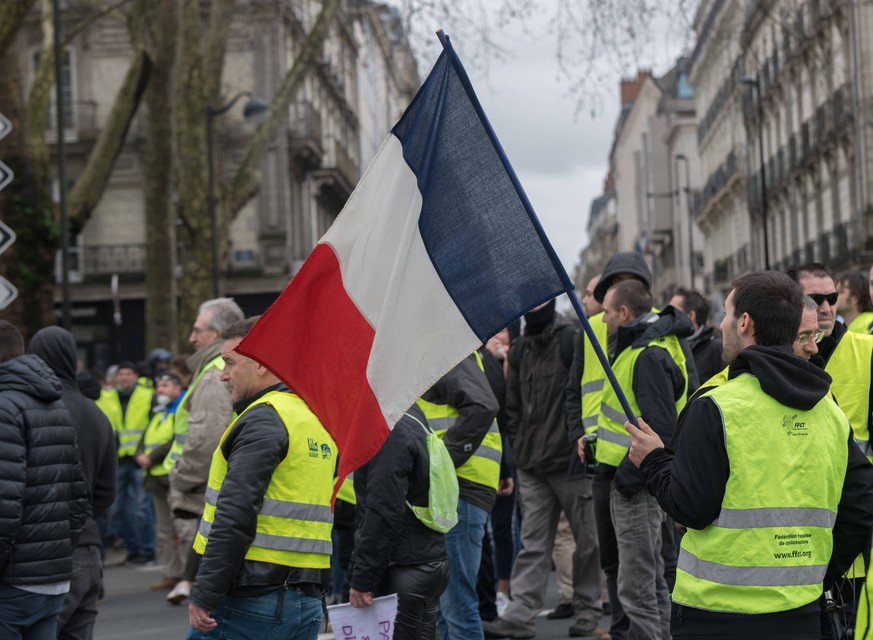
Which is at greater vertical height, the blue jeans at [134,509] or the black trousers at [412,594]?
the black trousers at [412,594]

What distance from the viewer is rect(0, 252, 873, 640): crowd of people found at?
14.5 feet

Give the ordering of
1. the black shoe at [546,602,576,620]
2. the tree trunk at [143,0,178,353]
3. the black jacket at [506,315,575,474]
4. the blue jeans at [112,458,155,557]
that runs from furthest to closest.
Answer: the tree trunk at [143,0,178,353], the blue jeans at [112,458,155,557], the black shoe at [546,602,576,620], the black jacket at [506,315,575,474]

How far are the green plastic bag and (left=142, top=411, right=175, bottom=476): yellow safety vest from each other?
24.0 feet

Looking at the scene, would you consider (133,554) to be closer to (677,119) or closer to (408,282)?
(408,282)

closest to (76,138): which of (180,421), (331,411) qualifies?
(180,421)

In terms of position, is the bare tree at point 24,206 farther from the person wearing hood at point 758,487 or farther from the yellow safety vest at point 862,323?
the person wearing hood at point 758,487

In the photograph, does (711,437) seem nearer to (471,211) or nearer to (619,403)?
(471,211)

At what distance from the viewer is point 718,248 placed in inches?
2825

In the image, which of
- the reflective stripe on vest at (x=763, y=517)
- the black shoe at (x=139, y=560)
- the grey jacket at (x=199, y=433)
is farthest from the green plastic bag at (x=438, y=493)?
the black shoe at (x=139, y=560)

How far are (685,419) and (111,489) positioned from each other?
14.0 ft

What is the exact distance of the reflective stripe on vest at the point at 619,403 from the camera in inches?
301

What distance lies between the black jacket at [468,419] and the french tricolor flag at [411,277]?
8.78 ft

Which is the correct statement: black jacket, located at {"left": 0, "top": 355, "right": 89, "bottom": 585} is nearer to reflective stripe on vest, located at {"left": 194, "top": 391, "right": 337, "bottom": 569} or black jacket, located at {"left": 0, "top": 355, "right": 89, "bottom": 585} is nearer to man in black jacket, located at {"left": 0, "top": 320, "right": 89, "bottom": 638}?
man in black jacket, located at {"left": 0, "top": 320, "right": 89, "bottom": 638}

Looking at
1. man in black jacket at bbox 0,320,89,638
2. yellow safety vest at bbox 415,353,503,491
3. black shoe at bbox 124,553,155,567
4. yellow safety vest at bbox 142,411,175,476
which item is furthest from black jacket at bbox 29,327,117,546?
black shoe at bbox 124,553,155,567
